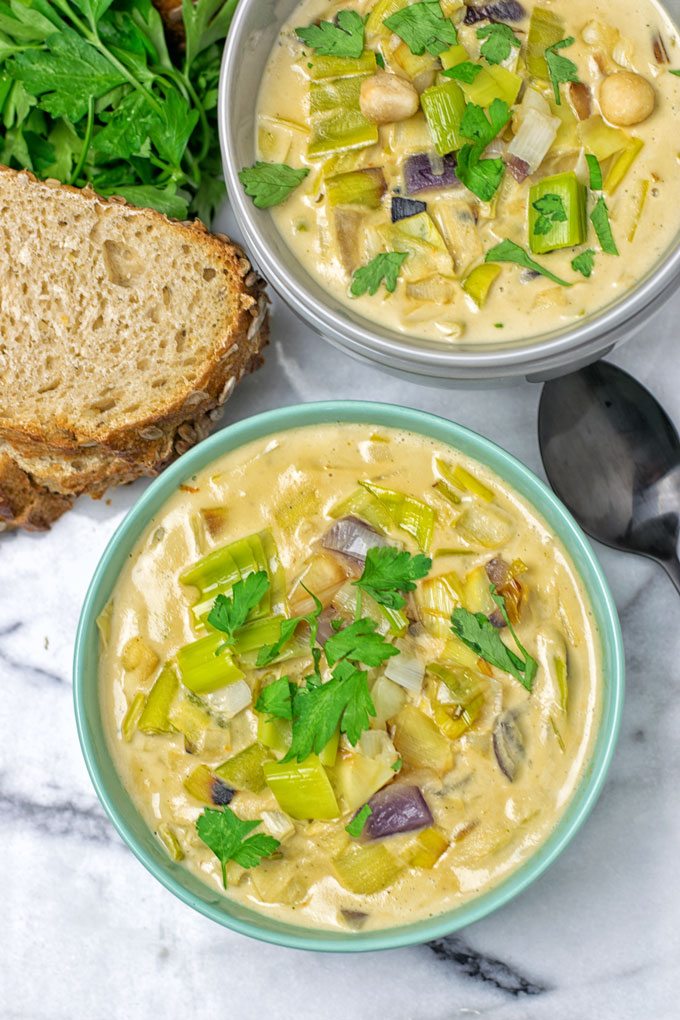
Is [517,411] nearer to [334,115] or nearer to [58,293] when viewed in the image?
[334,115]

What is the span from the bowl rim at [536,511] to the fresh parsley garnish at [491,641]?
195 mm

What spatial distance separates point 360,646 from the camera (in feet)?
7.49

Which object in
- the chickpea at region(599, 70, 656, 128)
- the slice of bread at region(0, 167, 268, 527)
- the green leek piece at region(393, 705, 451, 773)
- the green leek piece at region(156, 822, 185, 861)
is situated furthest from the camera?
the slice of bread at region(0, 167, 268, 527)

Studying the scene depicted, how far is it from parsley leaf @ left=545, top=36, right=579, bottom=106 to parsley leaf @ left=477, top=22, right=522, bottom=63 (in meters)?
0.07

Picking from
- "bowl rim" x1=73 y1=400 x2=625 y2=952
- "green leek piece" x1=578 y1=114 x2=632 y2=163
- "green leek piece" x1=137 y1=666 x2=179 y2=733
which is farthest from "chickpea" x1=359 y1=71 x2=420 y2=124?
"green leek piece" x1=137 y1=666 x2=179 y2=733

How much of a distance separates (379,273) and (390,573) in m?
0.64

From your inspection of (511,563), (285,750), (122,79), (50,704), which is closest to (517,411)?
(511,563)

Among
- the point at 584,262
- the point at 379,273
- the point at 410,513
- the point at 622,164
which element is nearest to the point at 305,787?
the point at 410,513

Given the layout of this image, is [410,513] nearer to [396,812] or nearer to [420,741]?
[420,741]

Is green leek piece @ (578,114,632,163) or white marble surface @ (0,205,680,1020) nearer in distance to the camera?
green leek piece @ (578,114,632,163)

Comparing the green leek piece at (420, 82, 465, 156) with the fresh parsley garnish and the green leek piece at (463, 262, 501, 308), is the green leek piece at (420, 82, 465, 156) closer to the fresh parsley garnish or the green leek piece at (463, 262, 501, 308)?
the green leek piece at (463, 262, 501, 308)

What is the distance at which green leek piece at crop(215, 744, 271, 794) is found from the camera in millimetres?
2385

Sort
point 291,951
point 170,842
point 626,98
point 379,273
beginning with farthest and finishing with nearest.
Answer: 1. point 291,951
2. point 170,842
3. point 379,273
4. point 626,98

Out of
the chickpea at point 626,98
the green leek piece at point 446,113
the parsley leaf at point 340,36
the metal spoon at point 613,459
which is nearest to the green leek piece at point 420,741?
the metal spoon at point 613,459
